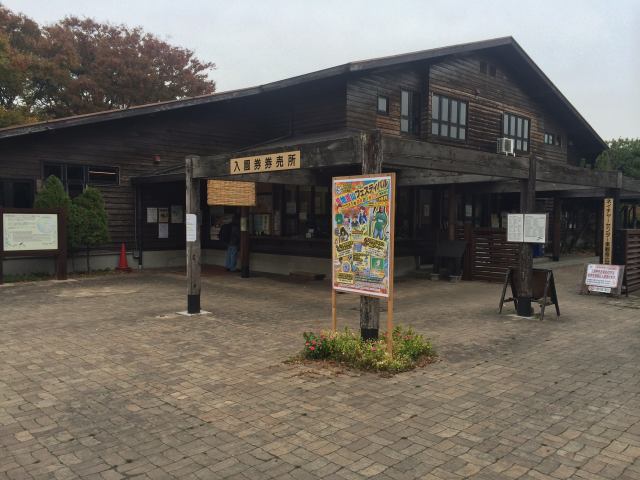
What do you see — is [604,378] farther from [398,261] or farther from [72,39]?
[72,39]

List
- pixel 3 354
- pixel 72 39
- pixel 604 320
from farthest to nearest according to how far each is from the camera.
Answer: pixel 72 39 → pixel 604 320 → pixel 3 354

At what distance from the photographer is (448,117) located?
59.6 ft

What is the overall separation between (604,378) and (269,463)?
Result: 13.1 ft

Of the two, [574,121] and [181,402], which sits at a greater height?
[574,121]

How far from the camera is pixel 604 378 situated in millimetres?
5629

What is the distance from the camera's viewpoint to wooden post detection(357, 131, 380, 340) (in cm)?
616

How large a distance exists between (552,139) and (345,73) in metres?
14.2

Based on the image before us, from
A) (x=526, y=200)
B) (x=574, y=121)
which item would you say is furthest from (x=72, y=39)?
(x=526, y=200)

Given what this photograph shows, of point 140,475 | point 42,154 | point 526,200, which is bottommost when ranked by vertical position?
point 140,475

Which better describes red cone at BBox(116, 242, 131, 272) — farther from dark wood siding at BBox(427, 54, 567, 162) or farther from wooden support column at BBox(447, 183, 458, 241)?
dark wood siding at BBox(427, 54, 567, 162)

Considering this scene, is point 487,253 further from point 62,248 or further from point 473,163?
point 62,248

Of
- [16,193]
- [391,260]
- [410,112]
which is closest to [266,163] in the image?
[391,260]

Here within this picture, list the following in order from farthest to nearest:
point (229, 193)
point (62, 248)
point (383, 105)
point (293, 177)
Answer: point (383, 105)
point (229, 193)
point (62, 248)
point (293, 177)

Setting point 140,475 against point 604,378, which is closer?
point 140,475
